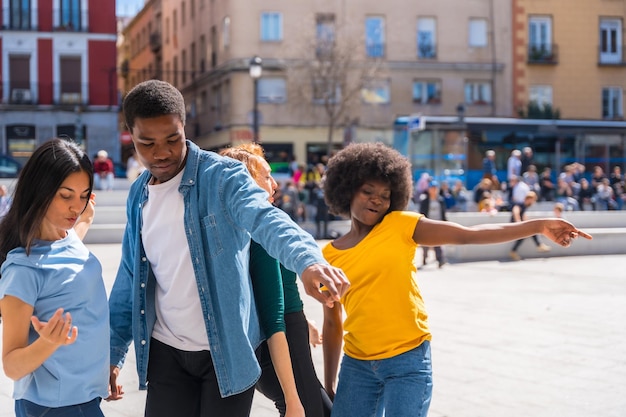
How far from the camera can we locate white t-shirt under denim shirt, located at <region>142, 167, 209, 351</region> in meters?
3.15

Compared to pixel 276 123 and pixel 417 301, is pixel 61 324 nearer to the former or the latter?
pixel 417 301

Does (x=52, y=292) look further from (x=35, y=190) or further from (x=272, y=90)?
(x=272, y=90)

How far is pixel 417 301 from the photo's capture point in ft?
12.6

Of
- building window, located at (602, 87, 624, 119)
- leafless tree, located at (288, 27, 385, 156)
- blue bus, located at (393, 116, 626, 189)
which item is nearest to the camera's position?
blue bus, located at (393, 116, 626, 189)

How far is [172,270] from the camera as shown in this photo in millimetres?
3193

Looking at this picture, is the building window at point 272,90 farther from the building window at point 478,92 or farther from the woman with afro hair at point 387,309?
the woman with afro hair at point 387,309

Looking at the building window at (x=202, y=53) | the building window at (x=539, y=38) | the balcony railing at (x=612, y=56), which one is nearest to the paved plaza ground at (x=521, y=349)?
the building window at (x=539, y=38)

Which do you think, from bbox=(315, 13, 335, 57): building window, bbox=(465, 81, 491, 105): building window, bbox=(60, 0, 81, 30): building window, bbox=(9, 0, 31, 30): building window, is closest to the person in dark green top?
bbox=(315, 13, 335, 57): building window

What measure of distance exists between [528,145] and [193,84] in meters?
23.4

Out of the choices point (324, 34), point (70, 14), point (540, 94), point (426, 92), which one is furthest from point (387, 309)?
point (70, 14)

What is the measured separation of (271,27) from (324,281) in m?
42.8

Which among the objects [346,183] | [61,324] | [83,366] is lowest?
[83,366]

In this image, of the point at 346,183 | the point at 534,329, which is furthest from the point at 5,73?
the point at 346,183

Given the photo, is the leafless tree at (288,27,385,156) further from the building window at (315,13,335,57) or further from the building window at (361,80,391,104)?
the building window at (361,80,391,104)
